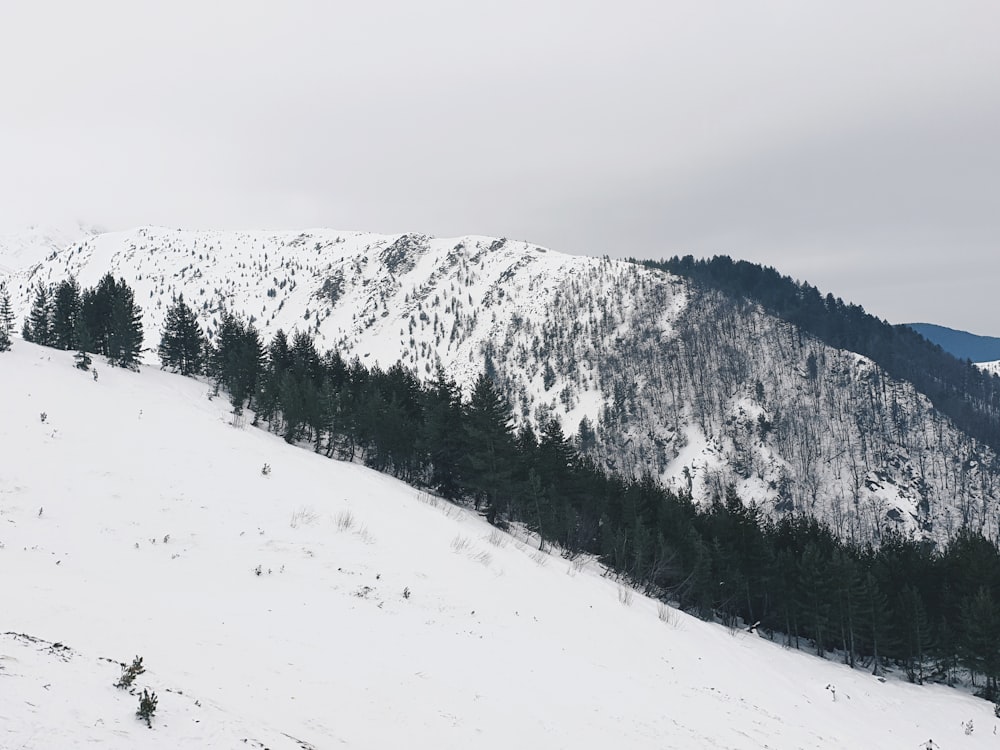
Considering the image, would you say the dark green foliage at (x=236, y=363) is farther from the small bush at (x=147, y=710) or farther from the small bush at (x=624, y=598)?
the small bush at (x=147, y=710)

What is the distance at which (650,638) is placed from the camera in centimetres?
2134

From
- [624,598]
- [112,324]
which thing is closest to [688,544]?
[624,598]

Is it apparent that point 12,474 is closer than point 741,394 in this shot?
Yes

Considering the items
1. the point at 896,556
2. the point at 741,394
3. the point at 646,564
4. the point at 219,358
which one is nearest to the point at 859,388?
the point at 741,394

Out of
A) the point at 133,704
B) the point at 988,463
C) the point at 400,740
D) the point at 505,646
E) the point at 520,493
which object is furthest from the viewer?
the point at 988,463

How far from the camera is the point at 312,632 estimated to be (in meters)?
12.7

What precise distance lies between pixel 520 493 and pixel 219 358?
165 ft

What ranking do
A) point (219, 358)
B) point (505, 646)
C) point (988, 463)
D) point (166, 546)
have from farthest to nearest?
point (988, 463)
point (219, 358)
point (166, 546)
point (505, 646)

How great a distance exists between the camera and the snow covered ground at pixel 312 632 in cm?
845

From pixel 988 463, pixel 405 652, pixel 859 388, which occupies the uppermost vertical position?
pixel 859 388

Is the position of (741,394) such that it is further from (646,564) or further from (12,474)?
(12,474)

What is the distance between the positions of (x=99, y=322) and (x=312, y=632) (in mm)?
72152

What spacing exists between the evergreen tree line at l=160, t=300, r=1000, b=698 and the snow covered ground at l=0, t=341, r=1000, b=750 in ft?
38.0

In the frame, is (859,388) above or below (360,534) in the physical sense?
above
